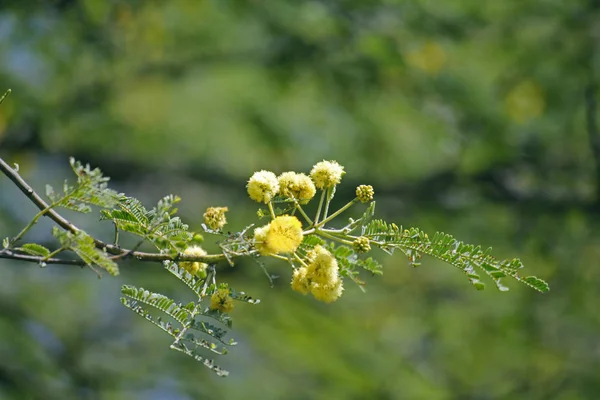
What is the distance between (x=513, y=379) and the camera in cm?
764

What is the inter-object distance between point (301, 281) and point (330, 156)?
5455 millimetres

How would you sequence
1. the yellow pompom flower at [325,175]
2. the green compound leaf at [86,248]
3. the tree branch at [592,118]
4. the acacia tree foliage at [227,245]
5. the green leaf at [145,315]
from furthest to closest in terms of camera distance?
the tree branch at [592,118] < the yellow pompom flower at [325,175] < the green leaf at [145,315] < the acacia tree foliage at [227,245] < the green compound leaf at [86,248]

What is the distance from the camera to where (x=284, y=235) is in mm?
1677

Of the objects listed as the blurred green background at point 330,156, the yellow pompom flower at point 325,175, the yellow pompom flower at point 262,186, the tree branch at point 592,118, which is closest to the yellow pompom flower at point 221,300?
the yellow pompom flower at point 262,186

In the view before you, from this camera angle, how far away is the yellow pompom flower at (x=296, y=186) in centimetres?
187

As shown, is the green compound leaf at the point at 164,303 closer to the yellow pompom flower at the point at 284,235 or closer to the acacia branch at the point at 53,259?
the acacia branch at the point at 53,259

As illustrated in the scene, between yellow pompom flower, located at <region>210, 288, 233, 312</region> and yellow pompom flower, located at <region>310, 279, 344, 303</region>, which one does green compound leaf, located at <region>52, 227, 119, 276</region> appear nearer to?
yellow pompom flower, located at <region>210, 288, 233, 312</region>

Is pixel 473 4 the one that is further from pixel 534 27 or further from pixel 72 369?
pixel 72 369

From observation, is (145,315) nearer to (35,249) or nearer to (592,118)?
(35,249)

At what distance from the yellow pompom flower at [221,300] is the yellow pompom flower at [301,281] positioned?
0.16 meters

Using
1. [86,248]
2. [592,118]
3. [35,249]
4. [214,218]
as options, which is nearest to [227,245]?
[214,218]

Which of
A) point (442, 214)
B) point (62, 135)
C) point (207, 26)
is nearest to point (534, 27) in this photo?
point (442, 214)

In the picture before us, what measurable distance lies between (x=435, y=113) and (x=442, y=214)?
3.24 feet

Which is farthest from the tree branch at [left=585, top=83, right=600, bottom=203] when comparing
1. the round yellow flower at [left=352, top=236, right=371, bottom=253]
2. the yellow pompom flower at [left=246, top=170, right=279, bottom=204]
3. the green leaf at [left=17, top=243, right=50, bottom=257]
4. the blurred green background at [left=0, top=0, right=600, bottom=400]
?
the green leaf at [left=17, top=243, right=50, bottom=257]
